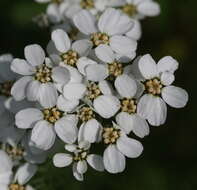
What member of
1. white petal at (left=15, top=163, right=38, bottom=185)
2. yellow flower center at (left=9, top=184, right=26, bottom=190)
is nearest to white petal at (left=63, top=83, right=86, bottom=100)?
white petal at (left=15, top=163, right=38, bottom=185)

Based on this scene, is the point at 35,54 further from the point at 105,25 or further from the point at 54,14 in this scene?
the point at 54,14

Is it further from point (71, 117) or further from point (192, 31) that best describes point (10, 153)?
point (192, 31)

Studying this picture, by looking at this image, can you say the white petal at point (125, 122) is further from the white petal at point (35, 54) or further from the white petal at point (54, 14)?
the white petal at point (54, 14)

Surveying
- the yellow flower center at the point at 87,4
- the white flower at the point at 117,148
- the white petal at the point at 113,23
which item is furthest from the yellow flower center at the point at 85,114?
the yellow flower center at the point at 87,4

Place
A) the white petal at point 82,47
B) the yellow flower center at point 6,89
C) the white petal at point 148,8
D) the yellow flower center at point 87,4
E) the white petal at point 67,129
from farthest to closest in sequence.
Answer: the white petal at point 148,8 → the yellow flower center at point 87,4 → the yellow flower center at point 6,89 → the white petal at point 82,47 → the white petal at point 67,129

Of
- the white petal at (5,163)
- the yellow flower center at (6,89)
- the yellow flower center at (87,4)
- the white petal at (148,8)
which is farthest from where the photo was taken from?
the white petal at (148,8)

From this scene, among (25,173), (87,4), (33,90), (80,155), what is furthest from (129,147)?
(87,4)
